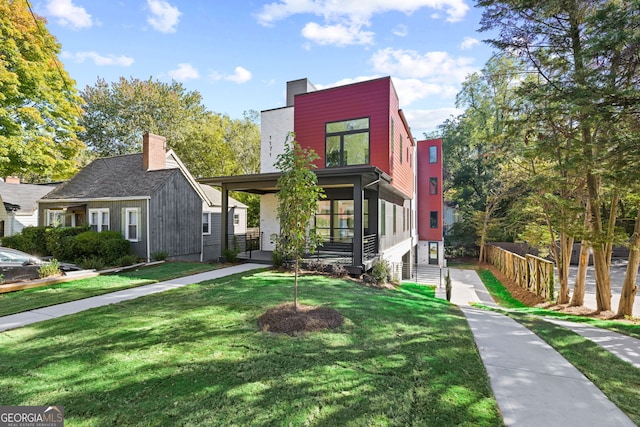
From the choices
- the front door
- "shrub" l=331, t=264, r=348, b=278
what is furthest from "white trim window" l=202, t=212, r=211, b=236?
the front door

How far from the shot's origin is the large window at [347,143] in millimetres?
12758

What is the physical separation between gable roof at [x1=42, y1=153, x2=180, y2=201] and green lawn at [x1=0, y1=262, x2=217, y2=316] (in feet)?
15.6

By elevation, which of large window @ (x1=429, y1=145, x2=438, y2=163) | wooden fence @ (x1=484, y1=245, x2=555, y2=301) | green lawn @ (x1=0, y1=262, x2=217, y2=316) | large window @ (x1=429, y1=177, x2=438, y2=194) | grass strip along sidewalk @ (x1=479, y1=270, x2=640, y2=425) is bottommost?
wooden fence @ (x1=484, y1=245, x2=555, y2=301)

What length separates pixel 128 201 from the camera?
1441cm

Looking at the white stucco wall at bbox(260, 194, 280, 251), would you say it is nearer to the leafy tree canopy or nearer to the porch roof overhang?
the porch roof overhang

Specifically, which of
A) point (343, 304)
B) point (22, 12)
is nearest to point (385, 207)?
point (343, 304)

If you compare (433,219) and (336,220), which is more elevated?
(336,220)

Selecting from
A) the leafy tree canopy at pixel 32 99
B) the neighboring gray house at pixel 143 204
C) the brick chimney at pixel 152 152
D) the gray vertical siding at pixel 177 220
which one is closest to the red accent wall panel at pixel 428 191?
the neighboring gray house at pixel 143 204

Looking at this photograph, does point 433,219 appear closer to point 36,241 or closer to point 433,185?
point 433,185

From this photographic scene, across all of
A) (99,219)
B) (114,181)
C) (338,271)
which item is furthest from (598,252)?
(114,181)

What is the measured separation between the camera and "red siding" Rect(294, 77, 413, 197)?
1227cm

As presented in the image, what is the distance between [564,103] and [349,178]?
5806 mm

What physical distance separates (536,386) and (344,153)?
1075 cm

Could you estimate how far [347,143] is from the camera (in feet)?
43.1
